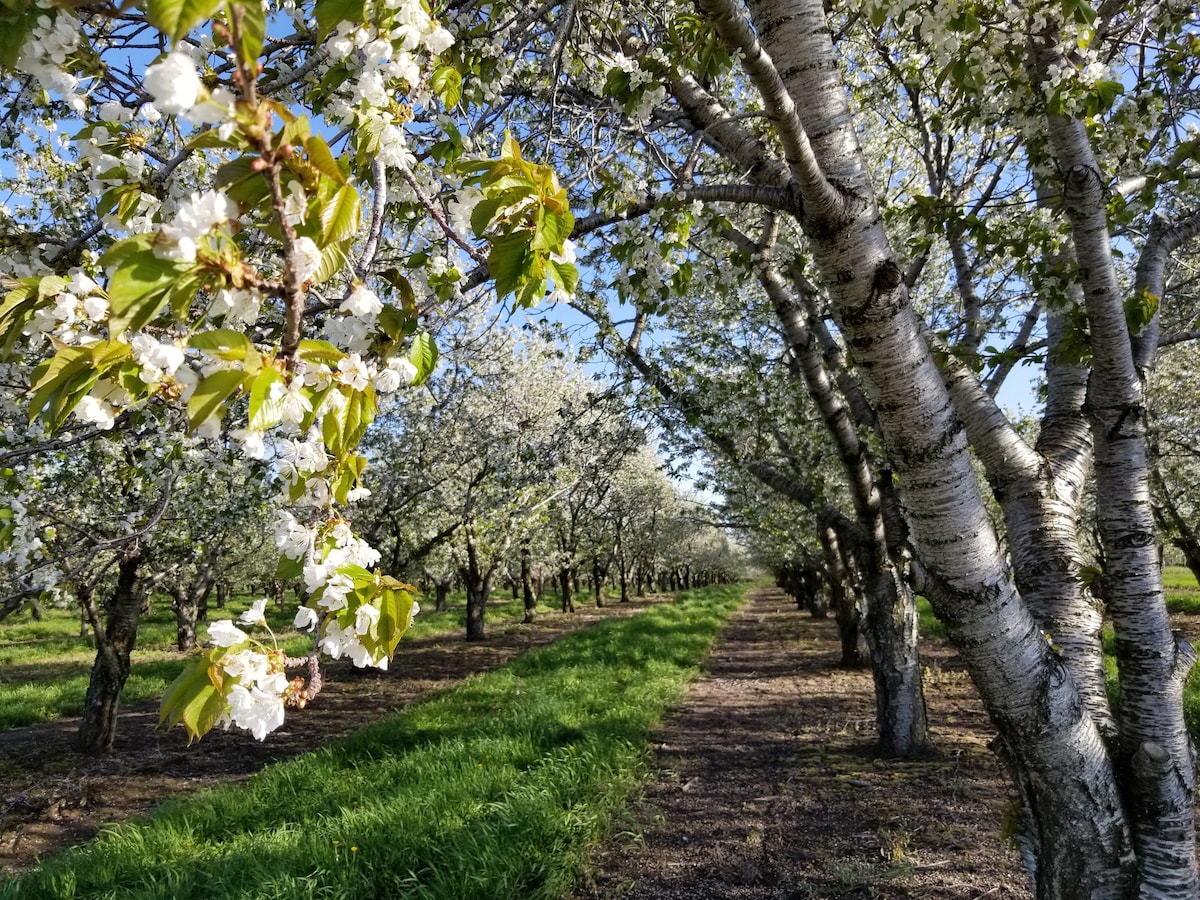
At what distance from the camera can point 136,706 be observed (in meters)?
11.5

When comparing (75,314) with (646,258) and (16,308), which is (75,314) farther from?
(646,258)

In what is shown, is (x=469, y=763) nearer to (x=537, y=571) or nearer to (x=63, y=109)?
(x=63, y=109)

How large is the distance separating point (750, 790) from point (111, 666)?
321 inches

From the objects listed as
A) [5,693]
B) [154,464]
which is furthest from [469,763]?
[5,693]

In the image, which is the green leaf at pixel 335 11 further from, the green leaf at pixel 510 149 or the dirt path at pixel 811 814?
the dirt path at pixel 811 814

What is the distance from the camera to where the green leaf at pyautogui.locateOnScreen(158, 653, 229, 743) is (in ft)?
3.84

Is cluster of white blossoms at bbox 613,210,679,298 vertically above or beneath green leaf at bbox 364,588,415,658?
above

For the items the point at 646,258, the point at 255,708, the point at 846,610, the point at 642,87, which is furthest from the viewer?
the point at 846,610

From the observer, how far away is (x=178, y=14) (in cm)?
76

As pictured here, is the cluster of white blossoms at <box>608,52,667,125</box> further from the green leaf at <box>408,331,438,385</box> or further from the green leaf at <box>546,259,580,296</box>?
the green leaf at <box>408,331,438,385</box>

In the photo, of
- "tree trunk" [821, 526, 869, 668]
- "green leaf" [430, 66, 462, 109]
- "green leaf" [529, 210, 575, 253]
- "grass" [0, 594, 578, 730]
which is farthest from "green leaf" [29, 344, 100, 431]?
"tree trunk" [821, 526, 869, 668]

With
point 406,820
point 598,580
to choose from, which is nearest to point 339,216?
point 406,820

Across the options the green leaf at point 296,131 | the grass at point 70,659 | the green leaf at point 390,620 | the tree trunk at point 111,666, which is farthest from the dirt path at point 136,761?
the green leaf at point 296,131

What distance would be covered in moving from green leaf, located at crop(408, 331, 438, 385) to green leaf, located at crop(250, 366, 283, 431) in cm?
45
